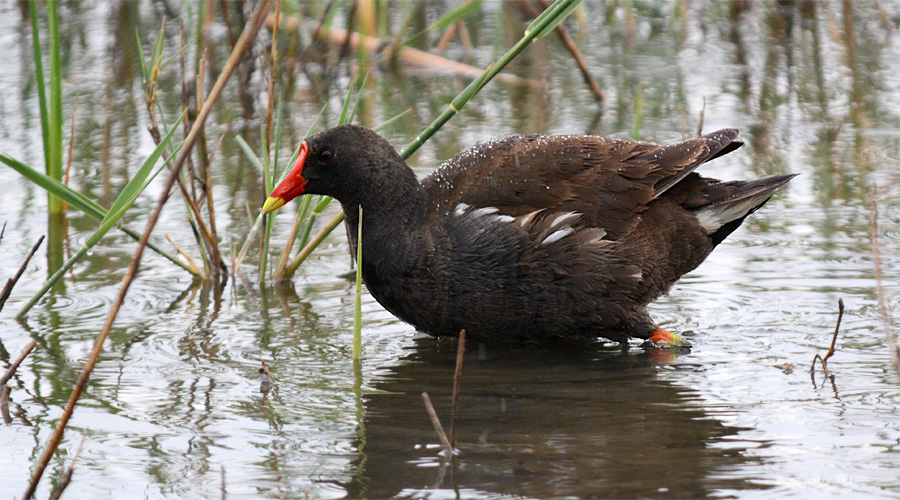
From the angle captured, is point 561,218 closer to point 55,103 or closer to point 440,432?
point 440,432

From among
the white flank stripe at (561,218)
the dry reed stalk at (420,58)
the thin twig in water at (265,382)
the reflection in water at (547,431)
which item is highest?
the dry reed stalk at (420,58)

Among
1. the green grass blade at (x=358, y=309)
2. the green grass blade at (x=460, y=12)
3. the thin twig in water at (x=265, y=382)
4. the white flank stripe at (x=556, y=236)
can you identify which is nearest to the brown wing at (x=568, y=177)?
the white flank stripe at (x=556, y=236)

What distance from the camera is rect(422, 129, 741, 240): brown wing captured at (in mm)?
4301

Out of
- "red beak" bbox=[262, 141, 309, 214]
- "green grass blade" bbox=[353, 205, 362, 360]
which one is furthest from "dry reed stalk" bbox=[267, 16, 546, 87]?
"green grass blade" bbox=[353, 205, 362, 360]

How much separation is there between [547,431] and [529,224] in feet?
3.38

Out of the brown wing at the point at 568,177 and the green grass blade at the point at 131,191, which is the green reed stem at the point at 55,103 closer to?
the green grass blade at the point at 131,191

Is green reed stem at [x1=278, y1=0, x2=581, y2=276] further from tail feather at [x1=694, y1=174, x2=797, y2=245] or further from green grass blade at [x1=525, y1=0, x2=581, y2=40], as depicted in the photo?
tail feather at [x1=694, y1=174, x2=797, y2=245]

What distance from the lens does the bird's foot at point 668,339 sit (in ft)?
13.9

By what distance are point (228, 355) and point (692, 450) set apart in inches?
73.0

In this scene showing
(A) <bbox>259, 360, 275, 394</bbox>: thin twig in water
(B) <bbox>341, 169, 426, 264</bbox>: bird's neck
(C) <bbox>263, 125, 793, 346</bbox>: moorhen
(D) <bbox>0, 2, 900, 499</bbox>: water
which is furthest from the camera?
(B) <bbox>341, 169, 426, 264</bbox>: bird's neck

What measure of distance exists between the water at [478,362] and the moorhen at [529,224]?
0.66 ft

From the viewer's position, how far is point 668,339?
4254 mm

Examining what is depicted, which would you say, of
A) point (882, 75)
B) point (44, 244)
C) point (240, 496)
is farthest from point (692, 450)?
point (882, 75)

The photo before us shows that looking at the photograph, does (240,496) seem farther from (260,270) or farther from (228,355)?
(260,270)
